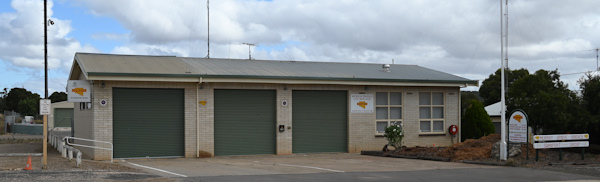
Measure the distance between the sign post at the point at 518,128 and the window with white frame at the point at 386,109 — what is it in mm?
6684

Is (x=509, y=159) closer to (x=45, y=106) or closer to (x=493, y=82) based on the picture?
(x=45, y=106)

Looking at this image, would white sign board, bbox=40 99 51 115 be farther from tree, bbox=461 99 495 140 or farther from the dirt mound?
tree, bbox=461 99 495 140

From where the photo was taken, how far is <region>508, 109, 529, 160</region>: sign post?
1891 centimetres

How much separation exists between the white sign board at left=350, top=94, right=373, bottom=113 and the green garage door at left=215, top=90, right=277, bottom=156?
10.7 feet

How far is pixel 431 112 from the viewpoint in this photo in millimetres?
26422

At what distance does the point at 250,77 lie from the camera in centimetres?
2250

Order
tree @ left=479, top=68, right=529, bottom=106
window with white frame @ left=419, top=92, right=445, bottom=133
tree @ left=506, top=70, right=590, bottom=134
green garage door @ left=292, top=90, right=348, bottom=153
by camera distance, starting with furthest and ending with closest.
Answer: tree @ left=479, top=68, right=529, bottom=106 → window with white frame @ left=419, top=92, right=445, bottom=133 → green garage door @ left=292, top=90, right=348, bottom=153 → tree @ left=506, top=70, right=590, bottom=134

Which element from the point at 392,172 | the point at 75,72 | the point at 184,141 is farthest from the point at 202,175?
the point at 75,72

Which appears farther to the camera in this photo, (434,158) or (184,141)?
(184,141)

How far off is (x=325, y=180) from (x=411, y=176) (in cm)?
235

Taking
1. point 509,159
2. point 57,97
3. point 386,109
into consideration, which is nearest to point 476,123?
point 386,109

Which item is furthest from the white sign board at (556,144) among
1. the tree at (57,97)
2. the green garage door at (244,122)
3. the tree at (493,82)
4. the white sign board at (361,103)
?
the tree at (57,97)

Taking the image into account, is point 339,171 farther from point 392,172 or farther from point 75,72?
point 75,72

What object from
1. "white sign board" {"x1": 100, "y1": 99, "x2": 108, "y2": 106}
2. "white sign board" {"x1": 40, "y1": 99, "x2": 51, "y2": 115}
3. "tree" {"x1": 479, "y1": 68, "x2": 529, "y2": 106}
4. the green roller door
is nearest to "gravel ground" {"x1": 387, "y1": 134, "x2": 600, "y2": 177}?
"white sign board" {"x1": 100, "y1": 99, "x2": 108, "y2": 106}
